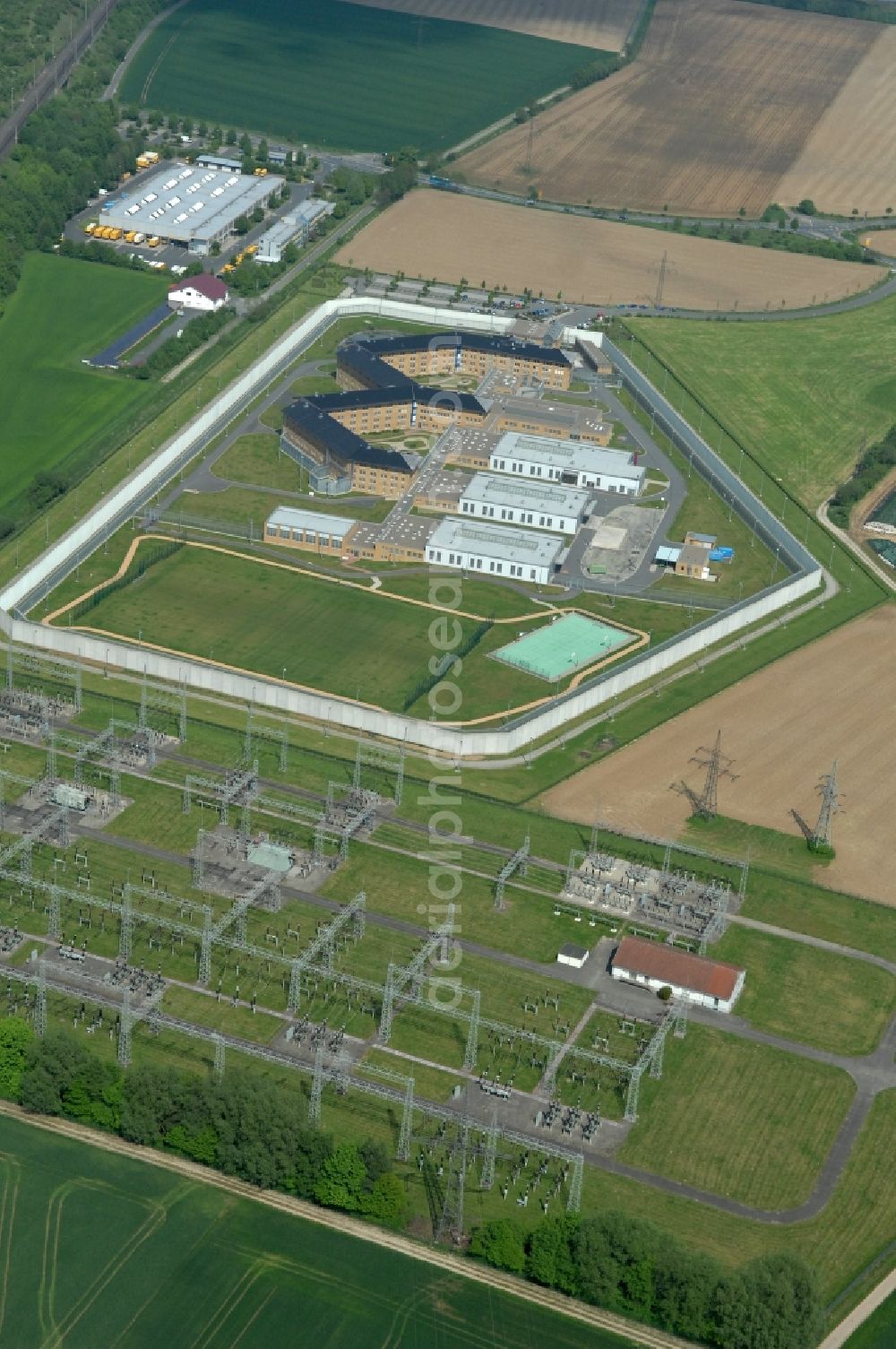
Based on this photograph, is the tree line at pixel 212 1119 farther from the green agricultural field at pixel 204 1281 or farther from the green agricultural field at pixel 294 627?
the green agricultural field at pixel 294 627

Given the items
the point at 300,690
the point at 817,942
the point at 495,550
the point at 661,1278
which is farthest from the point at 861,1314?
the point at 495,550

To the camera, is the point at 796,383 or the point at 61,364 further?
the point at 796,383

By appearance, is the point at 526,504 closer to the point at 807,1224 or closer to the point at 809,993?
the point at 809,993

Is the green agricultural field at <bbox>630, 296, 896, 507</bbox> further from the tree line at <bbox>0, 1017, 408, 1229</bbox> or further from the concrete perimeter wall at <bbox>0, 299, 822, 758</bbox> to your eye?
the tree line at <bbox>0, 1017, 408, 1229</bbox>

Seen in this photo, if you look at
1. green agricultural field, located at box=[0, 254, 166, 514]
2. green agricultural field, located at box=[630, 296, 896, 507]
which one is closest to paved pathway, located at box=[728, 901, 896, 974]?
green agricultural field, located at box=[630, 296, 896, 507]

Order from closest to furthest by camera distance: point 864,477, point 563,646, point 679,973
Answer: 1. point 679,973
2. point 563,646
3. point 864,477
